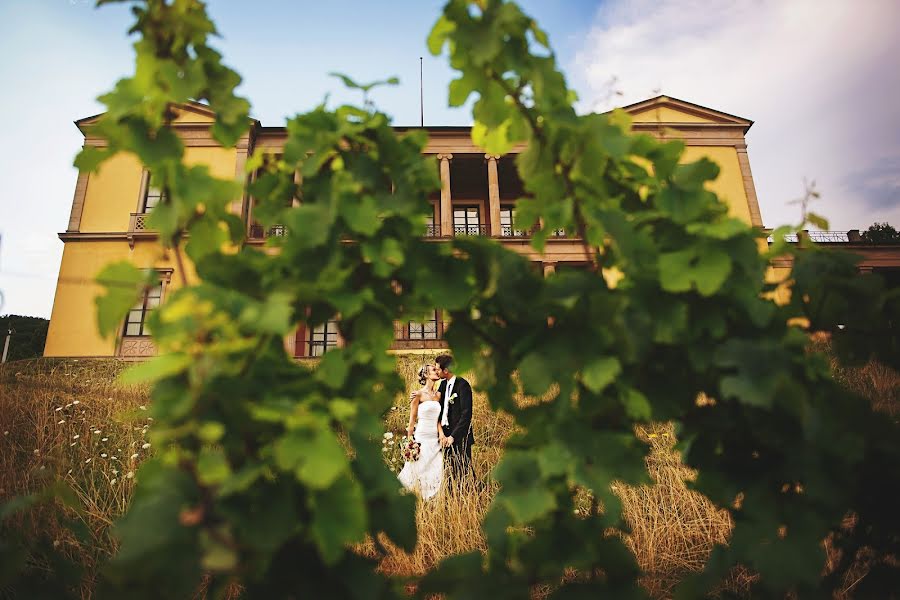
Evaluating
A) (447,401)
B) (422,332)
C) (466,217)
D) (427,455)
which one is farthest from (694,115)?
(427,455)

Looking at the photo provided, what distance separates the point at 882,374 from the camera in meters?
7.33

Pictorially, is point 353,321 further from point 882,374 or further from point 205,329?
point 882,374

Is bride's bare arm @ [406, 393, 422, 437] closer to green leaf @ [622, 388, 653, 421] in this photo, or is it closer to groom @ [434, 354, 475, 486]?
groom @ [434, 354, 475, 486]

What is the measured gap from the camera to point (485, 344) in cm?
123

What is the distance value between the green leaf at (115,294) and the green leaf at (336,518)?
45 centimetres

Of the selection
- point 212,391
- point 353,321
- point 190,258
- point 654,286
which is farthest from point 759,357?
point 190,258

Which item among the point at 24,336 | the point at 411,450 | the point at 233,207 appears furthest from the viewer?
the point at 24,336

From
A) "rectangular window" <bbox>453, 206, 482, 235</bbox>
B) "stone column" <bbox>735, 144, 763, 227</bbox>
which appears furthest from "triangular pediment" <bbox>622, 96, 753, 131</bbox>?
"rectangular window" <bbox>453, 206, 482, 235</bbox>

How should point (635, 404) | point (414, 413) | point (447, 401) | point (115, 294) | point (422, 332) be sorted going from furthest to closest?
point (422, 332) < point (414, 413) < point (447, 401) < point (635, 404) < point (115, 294)

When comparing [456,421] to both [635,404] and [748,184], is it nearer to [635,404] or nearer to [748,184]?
[635,404]

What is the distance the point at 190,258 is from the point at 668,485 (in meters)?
4.03

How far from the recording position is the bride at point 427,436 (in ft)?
18.8

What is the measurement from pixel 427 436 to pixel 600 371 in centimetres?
537

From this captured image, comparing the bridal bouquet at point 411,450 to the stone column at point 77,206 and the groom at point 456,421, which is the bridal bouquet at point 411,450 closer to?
the groom at point 456,421
